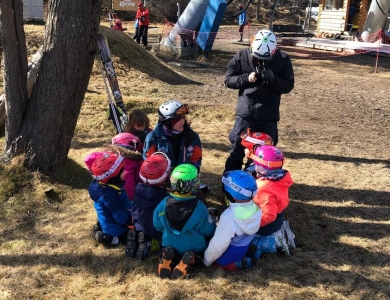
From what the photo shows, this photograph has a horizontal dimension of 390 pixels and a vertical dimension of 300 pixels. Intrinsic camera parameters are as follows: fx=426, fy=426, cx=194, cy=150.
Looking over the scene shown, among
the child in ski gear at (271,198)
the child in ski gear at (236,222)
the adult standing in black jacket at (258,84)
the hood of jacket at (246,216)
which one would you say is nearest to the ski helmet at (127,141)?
the adult standing in black jacket at (258,84)

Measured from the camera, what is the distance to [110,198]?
3820mm

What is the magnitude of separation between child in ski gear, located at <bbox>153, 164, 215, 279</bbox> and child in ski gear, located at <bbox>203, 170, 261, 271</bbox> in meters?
0.13

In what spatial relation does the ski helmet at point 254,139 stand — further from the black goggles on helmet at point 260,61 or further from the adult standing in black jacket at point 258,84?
the black goggles on helmet at point 260,61

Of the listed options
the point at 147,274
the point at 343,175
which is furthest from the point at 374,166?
the point at 147,274

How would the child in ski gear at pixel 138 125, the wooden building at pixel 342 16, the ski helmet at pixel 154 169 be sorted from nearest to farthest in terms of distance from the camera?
the ski helmet at pixel 154 169, the child in ski gear at pixel 138 125, the wooden building at pixel 342 16

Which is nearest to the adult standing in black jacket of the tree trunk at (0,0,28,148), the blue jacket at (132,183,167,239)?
the blue jacket at (132,183,167,239)

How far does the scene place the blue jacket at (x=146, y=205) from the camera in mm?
3646

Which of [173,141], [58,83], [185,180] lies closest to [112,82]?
[58,83]

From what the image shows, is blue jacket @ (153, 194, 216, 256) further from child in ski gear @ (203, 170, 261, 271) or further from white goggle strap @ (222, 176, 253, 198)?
white goggle strap @ (222, 176, 253, 198)

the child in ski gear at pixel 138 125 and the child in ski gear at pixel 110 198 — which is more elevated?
the child in ski gear at pixel 138 125

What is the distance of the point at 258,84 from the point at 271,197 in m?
1.37

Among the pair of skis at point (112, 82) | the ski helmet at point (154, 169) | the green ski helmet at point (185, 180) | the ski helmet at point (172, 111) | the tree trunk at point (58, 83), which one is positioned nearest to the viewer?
the green ski helmet at point (185, 180)

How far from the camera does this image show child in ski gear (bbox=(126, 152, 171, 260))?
3.58m

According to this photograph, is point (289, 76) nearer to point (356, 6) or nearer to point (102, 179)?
point (102, 179)
